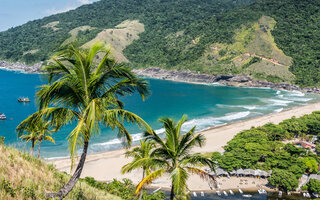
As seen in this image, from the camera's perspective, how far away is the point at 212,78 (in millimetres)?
155125

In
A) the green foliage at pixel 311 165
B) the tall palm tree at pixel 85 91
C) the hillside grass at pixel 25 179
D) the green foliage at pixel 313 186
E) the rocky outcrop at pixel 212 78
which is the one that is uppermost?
the rocky outcrop at pixel 212 78

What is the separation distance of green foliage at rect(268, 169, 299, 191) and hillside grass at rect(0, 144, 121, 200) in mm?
28950

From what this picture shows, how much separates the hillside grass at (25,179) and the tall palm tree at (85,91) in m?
0.66

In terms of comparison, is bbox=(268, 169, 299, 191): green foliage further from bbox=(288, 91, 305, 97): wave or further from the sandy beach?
bbox=(288, 91, 305, 97): wave

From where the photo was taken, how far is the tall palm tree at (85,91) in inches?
231

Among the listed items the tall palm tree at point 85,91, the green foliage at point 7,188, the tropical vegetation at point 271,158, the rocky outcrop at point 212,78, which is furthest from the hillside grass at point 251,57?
the green foliage at point 7,188

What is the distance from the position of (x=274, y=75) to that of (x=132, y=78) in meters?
153

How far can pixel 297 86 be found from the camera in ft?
419

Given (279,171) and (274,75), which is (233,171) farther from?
(274,75)

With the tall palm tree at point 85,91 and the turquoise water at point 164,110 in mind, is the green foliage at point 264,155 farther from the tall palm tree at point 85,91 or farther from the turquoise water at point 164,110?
the tall palm tree at point 85,91

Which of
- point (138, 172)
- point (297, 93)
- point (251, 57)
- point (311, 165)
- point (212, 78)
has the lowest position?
point (311, 165)

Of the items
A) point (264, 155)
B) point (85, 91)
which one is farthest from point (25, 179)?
point (264, 155)

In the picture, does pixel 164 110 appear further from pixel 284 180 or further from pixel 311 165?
pixel 284 180

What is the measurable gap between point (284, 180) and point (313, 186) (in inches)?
133
